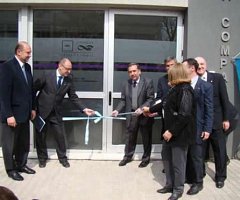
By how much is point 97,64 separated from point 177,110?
8.47ft

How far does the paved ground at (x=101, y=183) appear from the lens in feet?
16.0

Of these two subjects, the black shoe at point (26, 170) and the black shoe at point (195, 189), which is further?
the black shoe at point (26, 170)

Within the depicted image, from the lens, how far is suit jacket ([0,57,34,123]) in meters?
5.22

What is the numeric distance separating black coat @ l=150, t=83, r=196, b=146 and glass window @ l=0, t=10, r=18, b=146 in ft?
11.1

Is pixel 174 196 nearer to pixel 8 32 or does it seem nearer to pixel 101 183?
pixel 101 183

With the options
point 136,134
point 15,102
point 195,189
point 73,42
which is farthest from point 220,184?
point 73,42

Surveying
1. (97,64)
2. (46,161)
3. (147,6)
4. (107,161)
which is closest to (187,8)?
(147,6)

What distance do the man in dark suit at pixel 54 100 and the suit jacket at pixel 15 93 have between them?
1.53ft

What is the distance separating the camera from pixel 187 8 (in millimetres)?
6527

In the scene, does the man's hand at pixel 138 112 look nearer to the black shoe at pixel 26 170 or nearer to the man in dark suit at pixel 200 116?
the man in dark suit at pixel 200 116

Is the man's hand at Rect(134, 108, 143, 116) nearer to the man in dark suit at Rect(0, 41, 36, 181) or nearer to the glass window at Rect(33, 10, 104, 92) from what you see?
the glass window at Rect(33, 10, 104, 92)

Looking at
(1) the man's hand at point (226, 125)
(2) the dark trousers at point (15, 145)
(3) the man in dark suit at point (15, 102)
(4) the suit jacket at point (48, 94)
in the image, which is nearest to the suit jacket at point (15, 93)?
(3) the man in dark suit at point (15, 102)

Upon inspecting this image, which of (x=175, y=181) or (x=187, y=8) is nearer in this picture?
Result: (x=175, y=181)

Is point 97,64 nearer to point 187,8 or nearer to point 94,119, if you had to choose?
point 94,119
